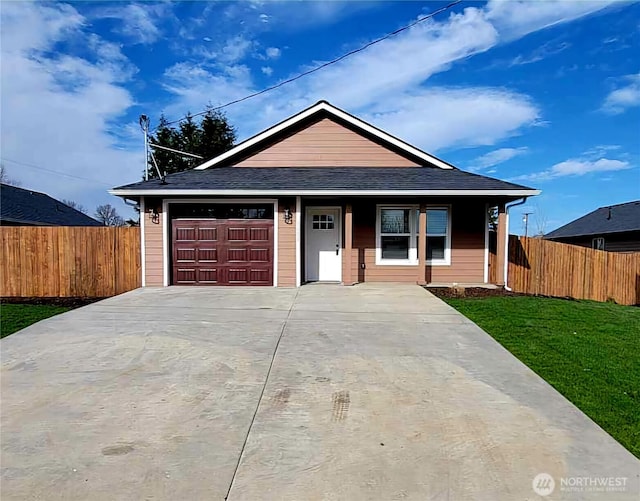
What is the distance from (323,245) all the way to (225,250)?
2.89m

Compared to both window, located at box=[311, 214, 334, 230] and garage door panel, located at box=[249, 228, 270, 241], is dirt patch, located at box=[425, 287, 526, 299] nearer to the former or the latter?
window, located at box=[311, 214, 334, 230]

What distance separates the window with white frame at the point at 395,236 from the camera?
11.8 meters

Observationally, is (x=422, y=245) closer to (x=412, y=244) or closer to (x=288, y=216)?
(x=412, y=244)

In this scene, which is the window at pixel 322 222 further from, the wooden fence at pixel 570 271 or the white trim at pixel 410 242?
the wooden fence at pixel 570 271

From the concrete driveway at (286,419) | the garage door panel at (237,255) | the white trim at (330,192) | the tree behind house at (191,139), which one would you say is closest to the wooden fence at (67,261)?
the white trim at (330,192)

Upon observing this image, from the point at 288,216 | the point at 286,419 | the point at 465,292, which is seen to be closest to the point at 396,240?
the point at 465,292

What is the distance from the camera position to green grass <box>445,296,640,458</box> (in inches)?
147

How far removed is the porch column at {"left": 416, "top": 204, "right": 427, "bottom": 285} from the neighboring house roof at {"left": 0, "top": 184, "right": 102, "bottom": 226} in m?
20.1

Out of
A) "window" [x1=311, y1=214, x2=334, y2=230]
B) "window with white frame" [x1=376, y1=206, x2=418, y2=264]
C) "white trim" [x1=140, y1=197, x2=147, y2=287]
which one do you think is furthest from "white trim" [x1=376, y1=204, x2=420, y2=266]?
"white trim" [x1=140, y1=197, x2=147, y2=287]

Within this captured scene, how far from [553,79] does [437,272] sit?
764 cm

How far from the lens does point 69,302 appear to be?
10344 millimetres

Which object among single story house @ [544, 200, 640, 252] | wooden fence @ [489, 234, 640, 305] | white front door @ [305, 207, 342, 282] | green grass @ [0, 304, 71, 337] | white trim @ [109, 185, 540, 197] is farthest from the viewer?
single story house @ [544, 200, 640, 252]

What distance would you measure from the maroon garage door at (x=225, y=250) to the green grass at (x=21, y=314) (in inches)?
126

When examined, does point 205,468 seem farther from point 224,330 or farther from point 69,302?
point 69,302
